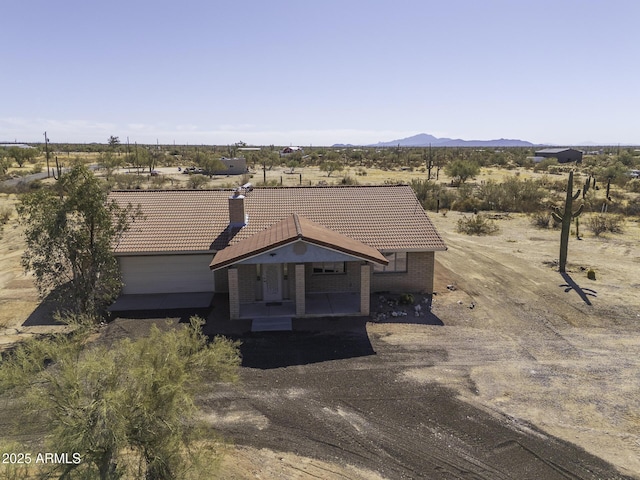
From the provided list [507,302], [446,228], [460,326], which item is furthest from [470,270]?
[446,228]

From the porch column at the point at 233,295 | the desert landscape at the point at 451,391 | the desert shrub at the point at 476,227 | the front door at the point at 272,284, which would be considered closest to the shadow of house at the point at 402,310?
the desert landscape at the point at 451,391

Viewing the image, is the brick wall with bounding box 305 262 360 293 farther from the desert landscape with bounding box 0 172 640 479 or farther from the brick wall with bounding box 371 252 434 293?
the desert landscape with bounding box 0 172 640 479

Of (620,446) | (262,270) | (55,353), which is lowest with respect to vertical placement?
(620,446)

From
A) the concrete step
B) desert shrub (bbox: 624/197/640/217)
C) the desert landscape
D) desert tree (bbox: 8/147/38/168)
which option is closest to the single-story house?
the concrete step

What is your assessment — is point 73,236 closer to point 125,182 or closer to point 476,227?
point 476,227

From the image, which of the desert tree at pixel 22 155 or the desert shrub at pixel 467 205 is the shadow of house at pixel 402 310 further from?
the desert tree at pixel 22 155

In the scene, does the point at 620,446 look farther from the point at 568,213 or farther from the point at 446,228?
the point at 446,228
